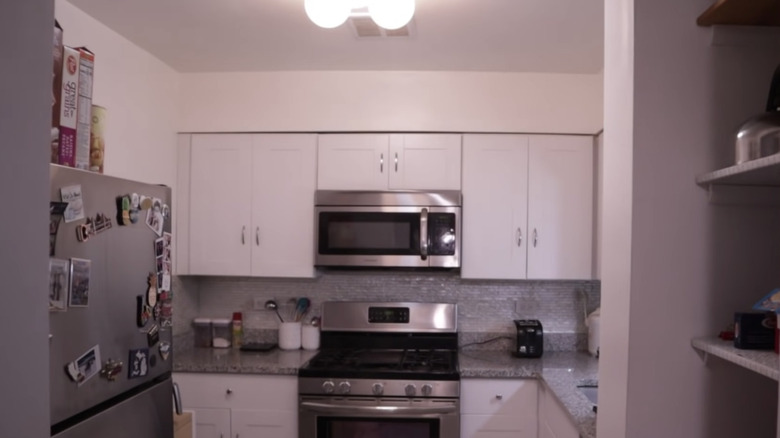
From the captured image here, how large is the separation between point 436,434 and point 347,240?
3.71 ft

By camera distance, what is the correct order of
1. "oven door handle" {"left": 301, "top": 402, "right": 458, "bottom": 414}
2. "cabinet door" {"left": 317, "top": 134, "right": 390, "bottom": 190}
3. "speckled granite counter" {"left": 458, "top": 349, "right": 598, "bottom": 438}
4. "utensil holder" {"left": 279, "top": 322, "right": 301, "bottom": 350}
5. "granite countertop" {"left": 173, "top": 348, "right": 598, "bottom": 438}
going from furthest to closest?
"utensil holder" {"left": 279, "top": 322, "right": 301, "bottom": 350}, "cabinet door" {"left": 317, "top": 134, "right": 390, "bottom": 190}, "oven door handle" {"left": 301, "top": 402, "right": 458, "bottom": 414}, "granite countertop" {"left": 173, "top": 348, "right": 598, "bottom": 438}, "speckled granite counter" {"left": 458, "top": 349, "right": 598, "bottom": 438}

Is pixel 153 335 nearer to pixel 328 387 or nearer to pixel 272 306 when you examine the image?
pixel 328 387

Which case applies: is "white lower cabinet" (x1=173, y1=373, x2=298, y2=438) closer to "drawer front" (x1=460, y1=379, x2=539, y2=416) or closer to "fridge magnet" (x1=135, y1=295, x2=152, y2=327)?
"drawer front" (x1=460, y1=379, x2=539, y2=416)

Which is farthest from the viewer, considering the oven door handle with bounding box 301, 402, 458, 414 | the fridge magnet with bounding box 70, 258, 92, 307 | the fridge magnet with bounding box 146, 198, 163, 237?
the oven door handle with bounding box 301, 402, 458, 414

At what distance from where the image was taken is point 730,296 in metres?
1.30

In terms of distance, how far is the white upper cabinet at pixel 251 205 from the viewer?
Result: 3014 mm

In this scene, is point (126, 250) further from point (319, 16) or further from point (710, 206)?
point (710, 206)

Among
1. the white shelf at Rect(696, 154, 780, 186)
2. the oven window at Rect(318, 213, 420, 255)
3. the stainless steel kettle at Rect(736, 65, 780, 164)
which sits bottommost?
the oven window at Rect(318, 213, 420, 255)

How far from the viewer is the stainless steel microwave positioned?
2.92 m

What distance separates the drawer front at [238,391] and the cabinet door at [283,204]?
598 millimetres

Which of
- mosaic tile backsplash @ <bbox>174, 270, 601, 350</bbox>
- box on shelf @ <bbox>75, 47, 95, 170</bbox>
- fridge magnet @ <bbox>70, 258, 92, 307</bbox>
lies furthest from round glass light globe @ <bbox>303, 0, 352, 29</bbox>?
mosaic tile backsplash @ <bbox>174, 270, 601, 350</bbox>

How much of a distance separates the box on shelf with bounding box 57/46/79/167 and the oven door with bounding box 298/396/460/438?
1.73 metres

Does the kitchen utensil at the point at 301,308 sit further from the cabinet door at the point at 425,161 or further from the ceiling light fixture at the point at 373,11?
the ceiling light fixture at the point at 373,11

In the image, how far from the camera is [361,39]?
250cm
